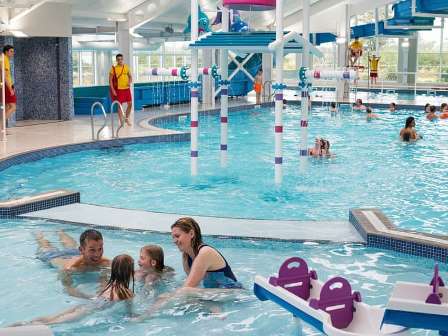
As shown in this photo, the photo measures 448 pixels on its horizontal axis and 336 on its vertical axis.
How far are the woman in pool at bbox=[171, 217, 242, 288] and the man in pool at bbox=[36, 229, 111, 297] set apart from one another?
0.68 meters

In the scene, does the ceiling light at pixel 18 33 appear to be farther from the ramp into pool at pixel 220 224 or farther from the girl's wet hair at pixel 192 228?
the girl's wet hair at pixel 192 228

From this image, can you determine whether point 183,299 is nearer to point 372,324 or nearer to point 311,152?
point 372,324

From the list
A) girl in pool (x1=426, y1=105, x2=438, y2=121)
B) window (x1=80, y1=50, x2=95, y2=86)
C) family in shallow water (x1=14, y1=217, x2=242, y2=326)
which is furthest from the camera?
window (x1=80, y1=50, x2=95, y2=86)

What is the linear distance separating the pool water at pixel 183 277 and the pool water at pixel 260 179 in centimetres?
154

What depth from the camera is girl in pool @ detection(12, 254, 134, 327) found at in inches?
183

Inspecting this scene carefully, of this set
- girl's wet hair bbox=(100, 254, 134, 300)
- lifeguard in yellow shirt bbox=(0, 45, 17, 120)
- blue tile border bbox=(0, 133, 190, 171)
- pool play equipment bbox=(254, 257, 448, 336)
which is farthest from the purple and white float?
lifeguard in yellow shirt bbox=(0, 45, 17, 120)

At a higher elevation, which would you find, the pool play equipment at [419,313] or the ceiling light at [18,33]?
the ceiling light at [18,33]

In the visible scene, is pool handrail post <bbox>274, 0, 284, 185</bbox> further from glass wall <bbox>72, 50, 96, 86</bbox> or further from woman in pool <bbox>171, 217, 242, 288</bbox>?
glass wall <bbox>72, 50, 96, 86</bbox>

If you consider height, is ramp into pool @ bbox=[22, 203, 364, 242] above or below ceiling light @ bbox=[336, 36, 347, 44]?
below

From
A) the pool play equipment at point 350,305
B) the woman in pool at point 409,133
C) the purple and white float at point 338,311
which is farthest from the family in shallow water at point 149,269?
the woman in pool at point 409,133

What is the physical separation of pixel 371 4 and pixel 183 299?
1928cm

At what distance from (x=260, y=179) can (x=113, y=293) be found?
219 inches

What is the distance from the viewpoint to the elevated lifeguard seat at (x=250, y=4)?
30.3ft

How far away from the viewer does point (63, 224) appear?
7270mm
